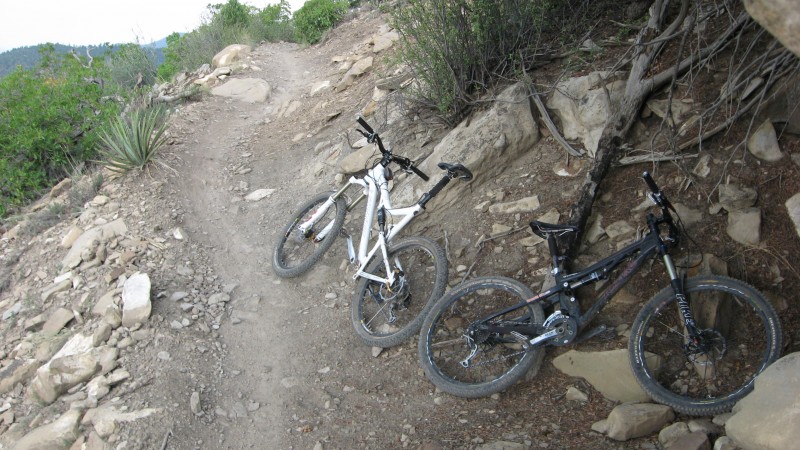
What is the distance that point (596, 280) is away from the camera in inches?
135

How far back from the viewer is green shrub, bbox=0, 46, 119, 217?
28.1ft

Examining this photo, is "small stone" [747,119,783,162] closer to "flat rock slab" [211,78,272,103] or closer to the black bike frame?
the black bike frame

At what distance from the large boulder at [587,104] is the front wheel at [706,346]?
1579mm

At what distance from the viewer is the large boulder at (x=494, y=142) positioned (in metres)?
4.93

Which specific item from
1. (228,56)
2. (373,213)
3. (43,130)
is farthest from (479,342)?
(228,56)

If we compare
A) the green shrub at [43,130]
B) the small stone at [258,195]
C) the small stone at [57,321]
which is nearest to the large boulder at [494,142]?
the small stone at [258,195]

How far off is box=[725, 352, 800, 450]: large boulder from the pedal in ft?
2.78

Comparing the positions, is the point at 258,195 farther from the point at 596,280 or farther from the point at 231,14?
the point at 231,14

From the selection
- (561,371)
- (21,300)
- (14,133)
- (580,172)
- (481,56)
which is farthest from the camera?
(14,133)

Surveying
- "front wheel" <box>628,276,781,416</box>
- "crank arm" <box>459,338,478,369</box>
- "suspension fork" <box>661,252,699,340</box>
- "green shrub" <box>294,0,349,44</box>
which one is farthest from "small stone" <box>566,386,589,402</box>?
"green shrub" <box>294,0,349,44</box>

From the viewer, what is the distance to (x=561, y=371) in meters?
3.65

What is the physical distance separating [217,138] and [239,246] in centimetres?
324

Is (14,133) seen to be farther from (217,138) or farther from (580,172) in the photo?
(580,172)

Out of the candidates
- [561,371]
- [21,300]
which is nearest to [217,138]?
[21,300]
